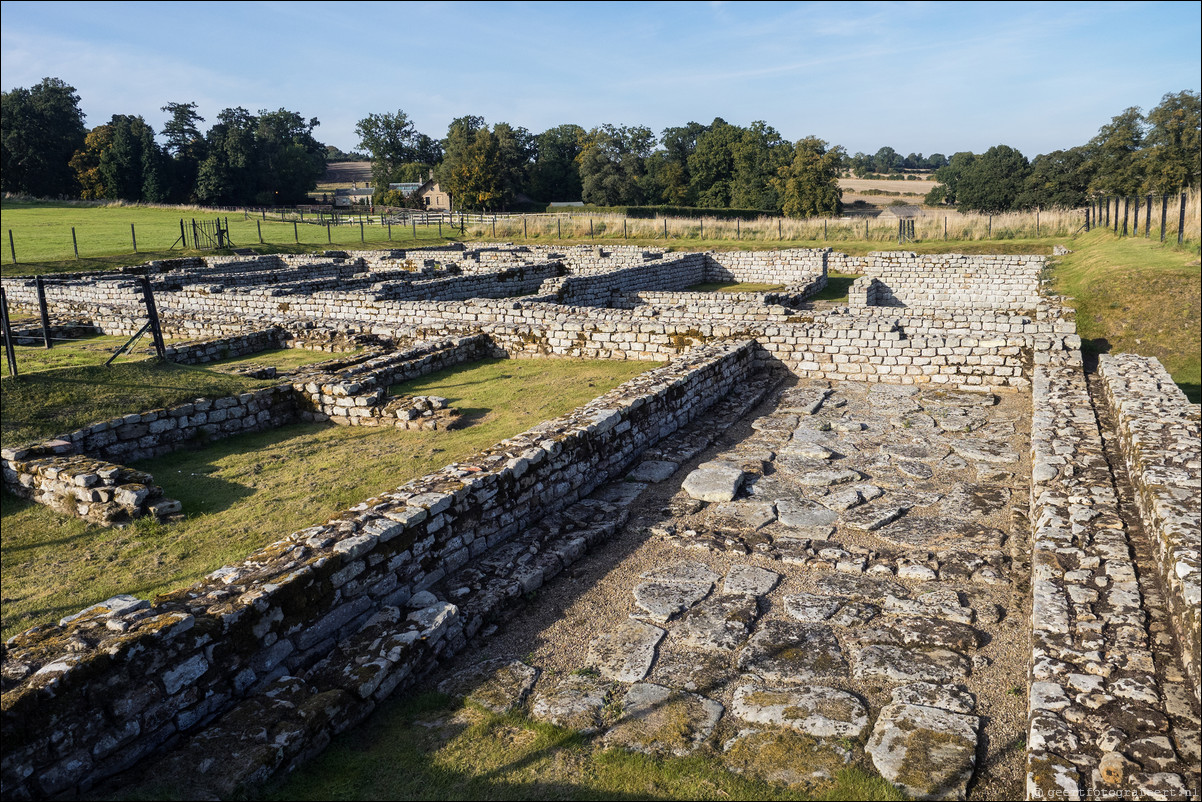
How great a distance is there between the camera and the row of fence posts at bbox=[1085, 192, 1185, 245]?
68.9ft

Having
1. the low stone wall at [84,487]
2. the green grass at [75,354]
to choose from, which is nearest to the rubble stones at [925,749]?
the low stone wall at [84,487]

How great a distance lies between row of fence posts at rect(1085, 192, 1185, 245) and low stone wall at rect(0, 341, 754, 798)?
23054mm

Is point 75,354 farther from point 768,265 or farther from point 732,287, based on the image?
point 768,265

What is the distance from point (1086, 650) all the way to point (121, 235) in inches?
1908

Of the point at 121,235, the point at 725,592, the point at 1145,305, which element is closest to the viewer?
the point at 725,592

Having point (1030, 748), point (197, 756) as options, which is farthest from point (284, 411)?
point (1030, 748)

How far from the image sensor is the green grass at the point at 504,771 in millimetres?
3305

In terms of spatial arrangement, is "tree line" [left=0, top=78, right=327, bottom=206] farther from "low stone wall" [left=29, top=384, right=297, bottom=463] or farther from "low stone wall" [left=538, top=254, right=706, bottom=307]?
"low stone wall" [left=29, top=384, right=297, bottom=463]

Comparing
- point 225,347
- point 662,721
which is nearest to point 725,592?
point 662,721

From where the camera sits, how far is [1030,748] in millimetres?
3217

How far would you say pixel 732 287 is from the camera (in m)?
25.4

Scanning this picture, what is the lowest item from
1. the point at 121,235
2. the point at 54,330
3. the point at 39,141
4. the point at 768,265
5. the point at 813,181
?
the point at 54,330

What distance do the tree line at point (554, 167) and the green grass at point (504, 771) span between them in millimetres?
51065

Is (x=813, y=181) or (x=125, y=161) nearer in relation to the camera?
(x=813, y=181)
